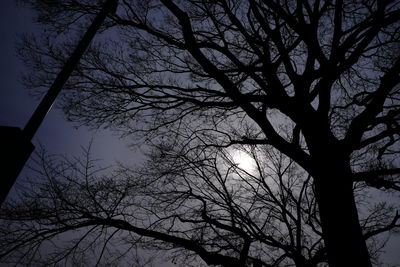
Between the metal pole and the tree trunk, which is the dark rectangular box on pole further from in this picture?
the tree trunk

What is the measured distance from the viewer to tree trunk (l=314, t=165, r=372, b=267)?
2811 millimetres

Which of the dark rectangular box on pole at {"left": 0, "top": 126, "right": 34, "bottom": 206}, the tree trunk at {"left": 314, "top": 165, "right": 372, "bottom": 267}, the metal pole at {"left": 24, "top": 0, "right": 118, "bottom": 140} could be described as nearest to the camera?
the dark rectangular box on pole at {"left": 0, "top": 126, "right": 34, "bottom": 206}

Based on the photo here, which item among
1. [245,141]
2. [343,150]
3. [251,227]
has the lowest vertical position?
[251,227]

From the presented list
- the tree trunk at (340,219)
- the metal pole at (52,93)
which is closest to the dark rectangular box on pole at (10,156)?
the metal pole at (52,93)

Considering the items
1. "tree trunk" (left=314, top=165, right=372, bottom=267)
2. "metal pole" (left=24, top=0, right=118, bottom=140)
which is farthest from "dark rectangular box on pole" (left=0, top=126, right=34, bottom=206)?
"tree trunk" (left=314, top=165, right=372, bottom=267)

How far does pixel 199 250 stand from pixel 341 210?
6.74 feet

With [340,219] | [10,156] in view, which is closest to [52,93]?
[10,156]

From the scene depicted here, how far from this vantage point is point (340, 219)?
3035 mm

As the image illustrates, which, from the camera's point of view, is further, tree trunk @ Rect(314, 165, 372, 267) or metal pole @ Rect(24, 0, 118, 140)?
tree trunk @ Rect(314, 165, 372, 267)

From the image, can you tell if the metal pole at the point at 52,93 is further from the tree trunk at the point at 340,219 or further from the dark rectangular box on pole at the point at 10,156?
the tree trunk at the point at 340,219

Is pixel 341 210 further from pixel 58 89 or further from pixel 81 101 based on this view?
pixel 81 101

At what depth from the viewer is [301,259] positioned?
399 centimetres

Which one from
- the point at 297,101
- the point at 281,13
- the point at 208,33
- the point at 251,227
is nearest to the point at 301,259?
the point at 251,227

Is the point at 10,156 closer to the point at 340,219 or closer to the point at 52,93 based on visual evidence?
the point at 52,93
